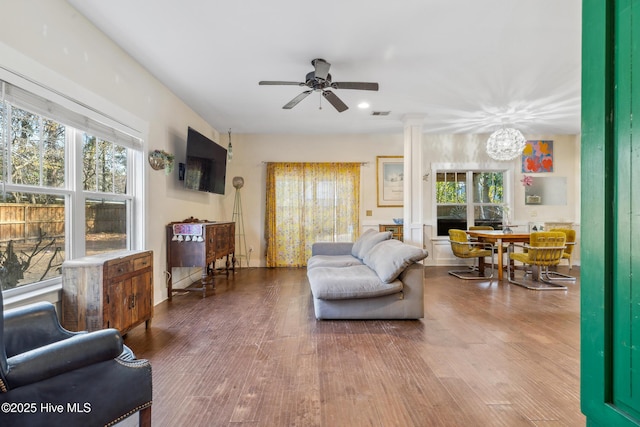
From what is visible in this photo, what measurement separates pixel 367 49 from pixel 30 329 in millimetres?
3280

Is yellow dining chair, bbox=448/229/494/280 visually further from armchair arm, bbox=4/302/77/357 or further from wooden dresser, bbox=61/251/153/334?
armchair arm, bbox=4/302/77/357

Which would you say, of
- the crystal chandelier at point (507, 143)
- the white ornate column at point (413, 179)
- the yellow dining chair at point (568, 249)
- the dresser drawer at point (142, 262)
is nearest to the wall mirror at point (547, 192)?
→ the yellow dining chair at point (568, 249)

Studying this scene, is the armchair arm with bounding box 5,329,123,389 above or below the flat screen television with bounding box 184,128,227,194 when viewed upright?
below

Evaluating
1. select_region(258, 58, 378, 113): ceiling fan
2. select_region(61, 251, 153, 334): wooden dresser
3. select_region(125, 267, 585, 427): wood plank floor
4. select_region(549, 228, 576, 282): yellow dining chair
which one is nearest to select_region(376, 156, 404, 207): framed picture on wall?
select_region(549, 228, 576, 282): yellow dining chair

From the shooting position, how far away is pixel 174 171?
456 centimetres

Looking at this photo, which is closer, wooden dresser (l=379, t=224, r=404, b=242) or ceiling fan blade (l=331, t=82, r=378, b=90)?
ceiling fan blade (l=331, t=82, r=378, b=90)

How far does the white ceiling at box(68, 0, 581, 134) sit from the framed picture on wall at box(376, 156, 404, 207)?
1.61 metres

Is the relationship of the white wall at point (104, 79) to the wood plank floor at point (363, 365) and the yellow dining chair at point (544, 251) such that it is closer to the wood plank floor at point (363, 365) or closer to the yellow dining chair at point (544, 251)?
the wood plank floor at point (363, 365)

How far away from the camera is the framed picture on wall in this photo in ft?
21.6

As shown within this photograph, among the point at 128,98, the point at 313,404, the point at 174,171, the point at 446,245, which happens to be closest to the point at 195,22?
the point at 128,98

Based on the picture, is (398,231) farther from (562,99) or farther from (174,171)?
(174,171)

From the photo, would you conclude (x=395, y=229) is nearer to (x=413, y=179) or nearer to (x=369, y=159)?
(x=413, y=179)

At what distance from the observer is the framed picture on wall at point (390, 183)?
6.58 meters

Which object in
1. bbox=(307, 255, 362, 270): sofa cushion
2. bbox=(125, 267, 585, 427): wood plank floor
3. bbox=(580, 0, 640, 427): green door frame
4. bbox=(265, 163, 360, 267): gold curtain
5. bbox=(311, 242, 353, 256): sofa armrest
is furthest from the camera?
bbox=(265, 163, 360, 267): gold curtain
